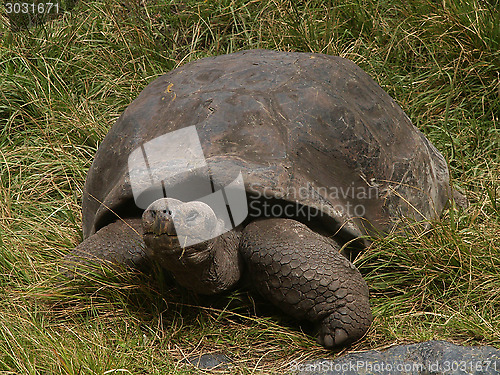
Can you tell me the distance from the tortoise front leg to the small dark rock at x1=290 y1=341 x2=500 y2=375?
16 cm

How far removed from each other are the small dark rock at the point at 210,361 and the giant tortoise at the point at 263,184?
27cm

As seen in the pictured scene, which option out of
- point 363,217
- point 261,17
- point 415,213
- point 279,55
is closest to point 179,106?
point 279,55

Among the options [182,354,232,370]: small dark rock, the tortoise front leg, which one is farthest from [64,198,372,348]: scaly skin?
[182,354,232,370]: small dark rock

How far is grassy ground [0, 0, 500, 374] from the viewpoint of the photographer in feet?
9.17

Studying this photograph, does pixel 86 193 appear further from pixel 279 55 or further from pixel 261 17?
pixel 261 17

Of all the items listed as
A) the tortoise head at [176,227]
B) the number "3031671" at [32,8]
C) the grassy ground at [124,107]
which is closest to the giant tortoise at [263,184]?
the tortoise head at [176,227]

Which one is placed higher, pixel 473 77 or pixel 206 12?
pixel 206 12

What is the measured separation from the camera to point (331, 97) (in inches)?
125

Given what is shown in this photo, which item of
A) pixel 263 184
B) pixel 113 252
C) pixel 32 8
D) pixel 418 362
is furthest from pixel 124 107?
pixel 418 362

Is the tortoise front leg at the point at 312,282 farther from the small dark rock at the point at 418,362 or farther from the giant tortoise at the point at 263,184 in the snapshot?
the small dark rock at the point at 418,362

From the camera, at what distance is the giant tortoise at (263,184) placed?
2.73 metres

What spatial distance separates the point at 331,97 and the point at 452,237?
850 millimetres

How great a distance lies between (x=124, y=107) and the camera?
459 centimetres

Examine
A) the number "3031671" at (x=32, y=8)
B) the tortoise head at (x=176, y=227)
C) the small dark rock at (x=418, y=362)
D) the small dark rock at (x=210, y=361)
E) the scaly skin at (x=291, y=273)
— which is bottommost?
the small dark rock at (x=210, y=361)
